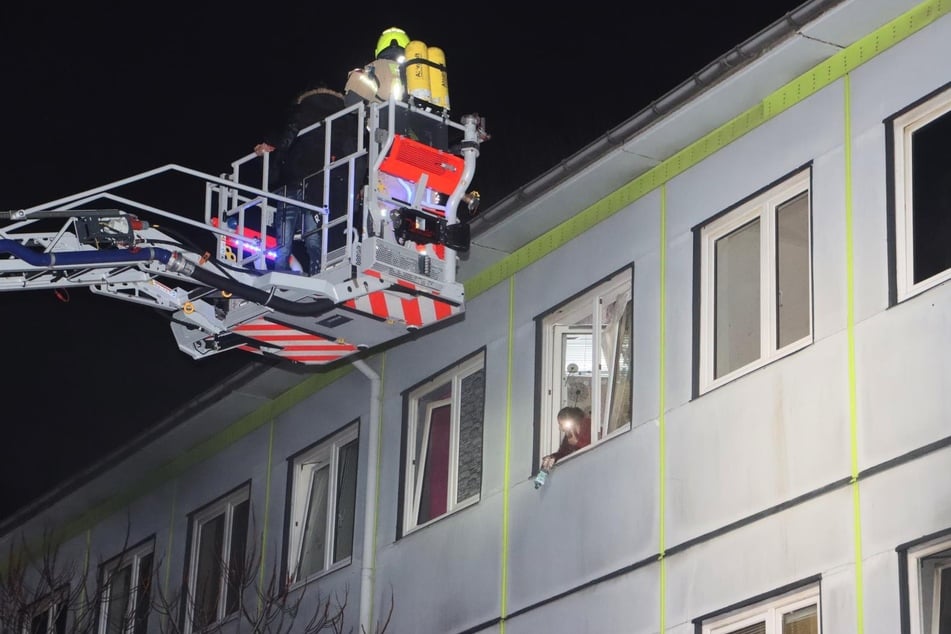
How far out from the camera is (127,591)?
25.2 meters

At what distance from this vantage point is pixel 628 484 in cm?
1554

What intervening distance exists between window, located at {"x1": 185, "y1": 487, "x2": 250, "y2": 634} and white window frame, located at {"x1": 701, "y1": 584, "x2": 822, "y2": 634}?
27.7ft

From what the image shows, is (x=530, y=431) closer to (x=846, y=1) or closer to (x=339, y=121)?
(x=339, y=121)

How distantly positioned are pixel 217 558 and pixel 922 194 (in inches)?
479

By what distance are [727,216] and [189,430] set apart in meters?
10.3

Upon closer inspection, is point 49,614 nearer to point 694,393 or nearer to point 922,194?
point 694,393

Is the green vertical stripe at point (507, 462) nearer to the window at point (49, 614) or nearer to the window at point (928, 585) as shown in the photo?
the window at point (928, 585)

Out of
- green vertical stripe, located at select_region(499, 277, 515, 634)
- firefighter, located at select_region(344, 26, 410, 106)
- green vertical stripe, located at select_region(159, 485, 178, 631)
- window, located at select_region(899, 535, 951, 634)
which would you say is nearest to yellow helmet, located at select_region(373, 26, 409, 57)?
firefighter, located at select_region(344, 26, 410, 106)

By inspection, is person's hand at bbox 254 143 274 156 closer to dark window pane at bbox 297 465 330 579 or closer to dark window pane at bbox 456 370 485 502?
dark window pane at bbox 456 370 485 502

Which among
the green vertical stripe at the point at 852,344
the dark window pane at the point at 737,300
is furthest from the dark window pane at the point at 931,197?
the dark window pane at the point at 737,300

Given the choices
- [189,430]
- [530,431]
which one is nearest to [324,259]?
[530,431]

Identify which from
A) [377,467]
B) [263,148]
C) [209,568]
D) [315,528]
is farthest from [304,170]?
[209,568]

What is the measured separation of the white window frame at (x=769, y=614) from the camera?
1333cm

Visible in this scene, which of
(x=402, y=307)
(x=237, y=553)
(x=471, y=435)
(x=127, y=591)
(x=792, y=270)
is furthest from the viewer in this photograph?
(x=127, y=591)
